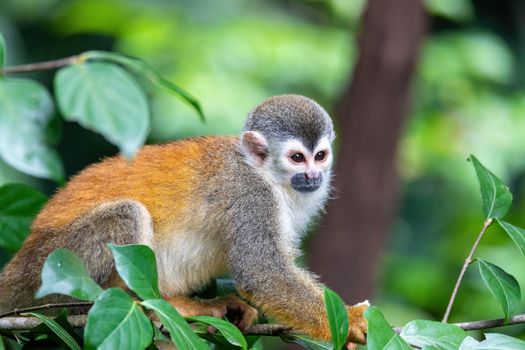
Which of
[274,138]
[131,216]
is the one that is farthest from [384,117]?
[131,216]

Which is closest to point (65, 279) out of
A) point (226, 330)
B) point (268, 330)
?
point (226, 330)

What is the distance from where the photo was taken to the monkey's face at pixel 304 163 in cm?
363

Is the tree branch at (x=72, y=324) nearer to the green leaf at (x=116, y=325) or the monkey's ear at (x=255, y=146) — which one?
the green leaf at (x=116, y=325)

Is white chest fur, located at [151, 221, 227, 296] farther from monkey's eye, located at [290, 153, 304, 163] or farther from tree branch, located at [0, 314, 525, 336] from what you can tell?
tree branch, located at [0, 314, 525, 336]

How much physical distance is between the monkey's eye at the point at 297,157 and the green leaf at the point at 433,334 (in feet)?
4.41

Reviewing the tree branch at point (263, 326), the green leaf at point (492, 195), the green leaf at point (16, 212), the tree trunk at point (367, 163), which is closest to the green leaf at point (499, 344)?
the tree branch at point (263, 326)

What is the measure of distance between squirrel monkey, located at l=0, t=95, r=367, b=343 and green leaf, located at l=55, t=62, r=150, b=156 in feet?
2.48

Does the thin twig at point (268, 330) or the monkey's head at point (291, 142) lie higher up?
the monkey's head at point (291, 142)

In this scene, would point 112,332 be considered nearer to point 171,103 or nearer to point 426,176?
point 171,103

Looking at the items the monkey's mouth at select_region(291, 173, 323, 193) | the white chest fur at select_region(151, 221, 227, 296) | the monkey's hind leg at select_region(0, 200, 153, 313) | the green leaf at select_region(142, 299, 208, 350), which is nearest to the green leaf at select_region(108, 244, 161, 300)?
the green leaf at select_region(142, 299, 208, 350)

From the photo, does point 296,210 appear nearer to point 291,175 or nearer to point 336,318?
point 291,175

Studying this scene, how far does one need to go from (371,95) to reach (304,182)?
14.0 feet

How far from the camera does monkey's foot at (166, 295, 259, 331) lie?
3.38m

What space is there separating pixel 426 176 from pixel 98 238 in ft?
23.5
